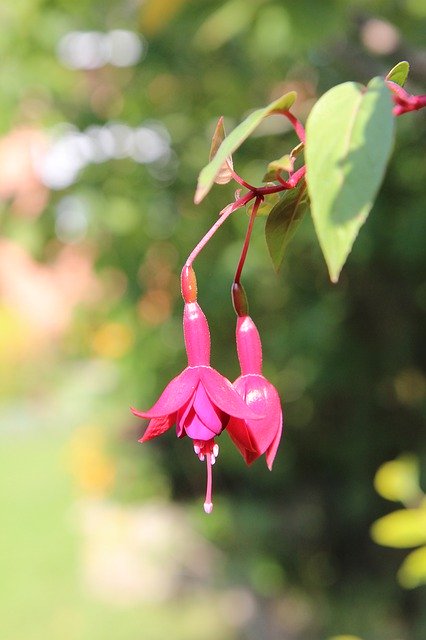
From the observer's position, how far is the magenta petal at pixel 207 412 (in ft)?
1.48

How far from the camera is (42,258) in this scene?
2.12m

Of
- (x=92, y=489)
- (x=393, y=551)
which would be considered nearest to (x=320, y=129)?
(x=393, y=551)

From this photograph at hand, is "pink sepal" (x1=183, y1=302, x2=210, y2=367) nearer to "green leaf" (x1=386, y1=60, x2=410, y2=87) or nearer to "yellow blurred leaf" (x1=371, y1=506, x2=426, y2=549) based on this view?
"green leaf" (x1=386, y1=60, x2=410, y2=87)

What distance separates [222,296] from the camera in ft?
6.10

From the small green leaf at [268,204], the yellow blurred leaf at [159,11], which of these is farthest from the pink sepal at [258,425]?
the yellow blurred leaf at [159,11]

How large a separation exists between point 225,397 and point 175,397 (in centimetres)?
3

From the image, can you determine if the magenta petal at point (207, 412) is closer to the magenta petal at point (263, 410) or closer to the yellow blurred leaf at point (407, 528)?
the magenta petal at point (263, 410)

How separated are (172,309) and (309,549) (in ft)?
3.20

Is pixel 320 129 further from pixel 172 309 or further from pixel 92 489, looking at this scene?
pixel 92 489

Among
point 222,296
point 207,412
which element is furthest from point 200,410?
point 222,296

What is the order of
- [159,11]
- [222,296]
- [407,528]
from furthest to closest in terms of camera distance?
1. [222,296]
2. [159,11]
3. [407,528]

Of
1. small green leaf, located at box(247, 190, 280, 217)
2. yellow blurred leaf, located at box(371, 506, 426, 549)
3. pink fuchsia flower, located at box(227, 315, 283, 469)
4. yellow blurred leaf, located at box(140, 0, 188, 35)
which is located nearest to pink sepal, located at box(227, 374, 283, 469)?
pink fuchsia flower, located at box(227, 315, 283, 469)

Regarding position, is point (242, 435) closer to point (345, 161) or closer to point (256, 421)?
point (256, 421)

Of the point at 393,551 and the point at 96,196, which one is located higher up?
the point at 96,196
